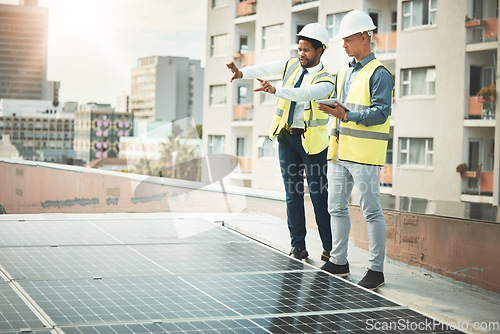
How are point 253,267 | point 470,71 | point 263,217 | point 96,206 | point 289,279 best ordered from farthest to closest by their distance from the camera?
point 470,71 → point 96,206 → point 263,217 → point 253,267 → point 289,279

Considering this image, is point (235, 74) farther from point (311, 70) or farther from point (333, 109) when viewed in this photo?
point (333, 109)

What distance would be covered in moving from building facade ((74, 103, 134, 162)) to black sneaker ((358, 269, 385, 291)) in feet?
424

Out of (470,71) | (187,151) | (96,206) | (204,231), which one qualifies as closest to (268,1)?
(470,71)

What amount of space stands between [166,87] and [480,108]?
152 metres

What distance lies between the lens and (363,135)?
13.0ft

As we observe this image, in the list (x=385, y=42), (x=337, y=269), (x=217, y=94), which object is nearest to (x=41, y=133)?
(x=217, y=94)

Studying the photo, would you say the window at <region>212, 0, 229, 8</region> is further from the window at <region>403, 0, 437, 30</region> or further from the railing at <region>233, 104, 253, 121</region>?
the window at <region>403, 0, 437, 30</region>

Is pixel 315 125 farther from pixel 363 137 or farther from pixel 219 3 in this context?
pixel 219 3

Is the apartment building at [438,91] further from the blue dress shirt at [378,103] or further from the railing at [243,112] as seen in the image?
the blue dress shirt at [378,103]

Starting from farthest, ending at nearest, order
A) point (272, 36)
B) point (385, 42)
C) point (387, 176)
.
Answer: point (272, 36), point (385, 42), point (387, 176)

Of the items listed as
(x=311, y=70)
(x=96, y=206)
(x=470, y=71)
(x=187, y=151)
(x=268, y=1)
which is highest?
(x=268, y=1)

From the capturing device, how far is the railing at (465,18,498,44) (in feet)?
74.1

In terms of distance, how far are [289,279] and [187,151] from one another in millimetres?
3906

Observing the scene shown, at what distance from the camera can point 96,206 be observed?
10.8m
